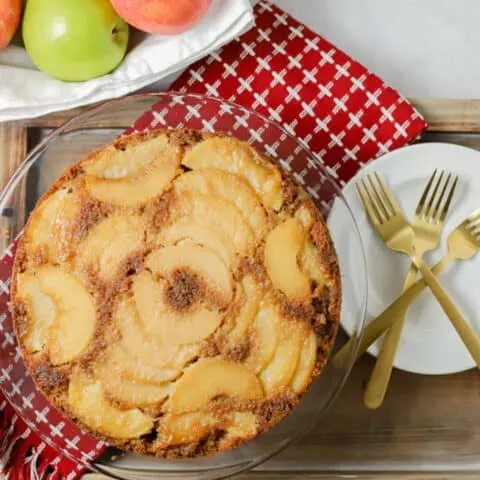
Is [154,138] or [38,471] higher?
[154,138]

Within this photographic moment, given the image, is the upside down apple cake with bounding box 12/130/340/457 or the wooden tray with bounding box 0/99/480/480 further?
the wooden tray with bounding box 0/99/480/480

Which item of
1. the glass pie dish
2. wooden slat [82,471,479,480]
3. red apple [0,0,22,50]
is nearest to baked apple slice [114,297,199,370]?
the glass pie dish

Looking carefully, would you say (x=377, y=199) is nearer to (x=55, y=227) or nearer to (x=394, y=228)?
(x=394, y=228)

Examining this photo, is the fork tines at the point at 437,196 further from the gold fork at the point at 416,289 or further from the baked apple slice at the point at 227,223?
the baked apple slice at the point at 227,223

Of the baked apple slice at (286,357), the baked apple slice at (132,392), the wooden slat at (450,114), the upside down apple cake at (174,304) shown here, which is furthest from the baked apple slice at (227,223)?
the wooden slat at (450,114)

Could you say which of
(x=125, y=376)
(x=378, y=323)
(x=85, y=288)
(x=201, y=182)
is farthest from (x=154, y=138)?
(x=378, y=323)

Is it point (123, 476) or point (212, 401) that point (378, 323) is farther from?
point (123, 476)

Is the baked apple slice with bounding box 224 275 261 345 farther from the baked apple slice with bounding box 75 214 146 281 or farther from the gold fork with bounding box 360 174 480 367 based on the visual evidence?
the gold fork with bounding box 360 174 480 367
